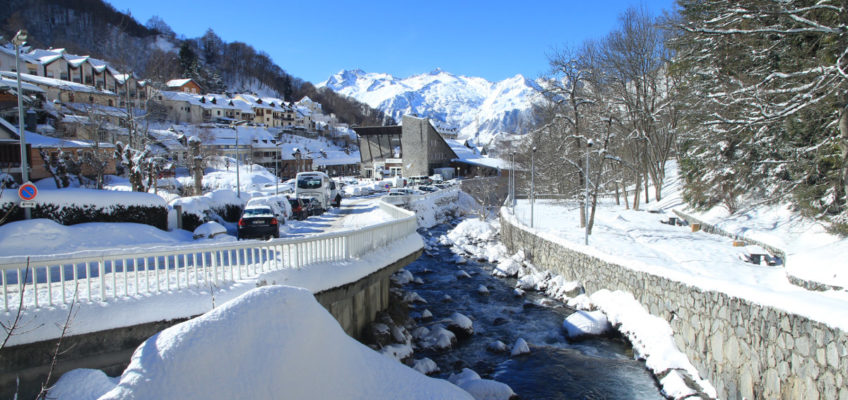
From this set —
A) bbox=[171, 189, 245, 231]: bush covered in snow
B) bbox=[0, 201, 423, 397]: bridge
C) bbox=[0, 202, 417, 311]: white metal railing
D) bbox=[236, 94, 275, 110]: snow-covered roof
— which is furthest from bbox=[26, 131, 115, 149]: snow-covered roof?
bbox=[236, 94, 275, 110]: snow-covered roof

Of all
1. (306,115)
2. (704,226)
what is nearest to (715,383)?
(704,226)

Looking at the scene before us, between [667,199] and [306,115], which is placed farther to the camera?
[306,115]

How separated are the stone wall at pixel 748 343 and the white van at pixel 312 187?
20.6 meters

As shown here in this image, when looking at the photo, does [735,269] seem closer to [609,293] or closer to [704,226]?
[609,293]

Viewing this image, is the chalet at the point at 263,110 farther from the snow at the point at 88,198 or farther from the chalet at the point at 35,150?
the snow at the point at 88,198

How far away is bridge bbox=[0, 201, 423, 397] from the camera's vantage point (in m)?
5.89

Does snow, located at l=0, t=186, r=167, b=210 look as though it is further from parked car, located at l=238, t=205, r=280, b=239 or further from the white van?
the white van

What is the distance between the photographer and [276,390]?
154 inches

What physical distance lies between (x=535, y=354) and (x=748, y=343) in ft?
15.7

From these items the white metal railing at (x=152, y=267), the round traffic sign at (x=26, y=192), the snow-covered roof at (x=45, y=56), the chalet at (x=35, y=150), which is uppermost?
the snow-covered roof at (x=45, y=56)

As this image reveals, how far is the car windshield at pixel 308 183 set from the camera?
29.9 meters

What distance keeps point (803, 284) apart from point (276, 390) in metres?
12.4

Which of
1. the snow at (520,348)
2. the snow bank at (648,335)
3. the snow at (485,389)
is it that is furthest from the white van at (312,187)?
the snow at (485,389)

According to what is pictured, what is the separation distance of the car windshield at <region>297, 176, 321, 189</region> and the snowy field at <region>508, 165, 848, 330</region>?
14.0 metres
